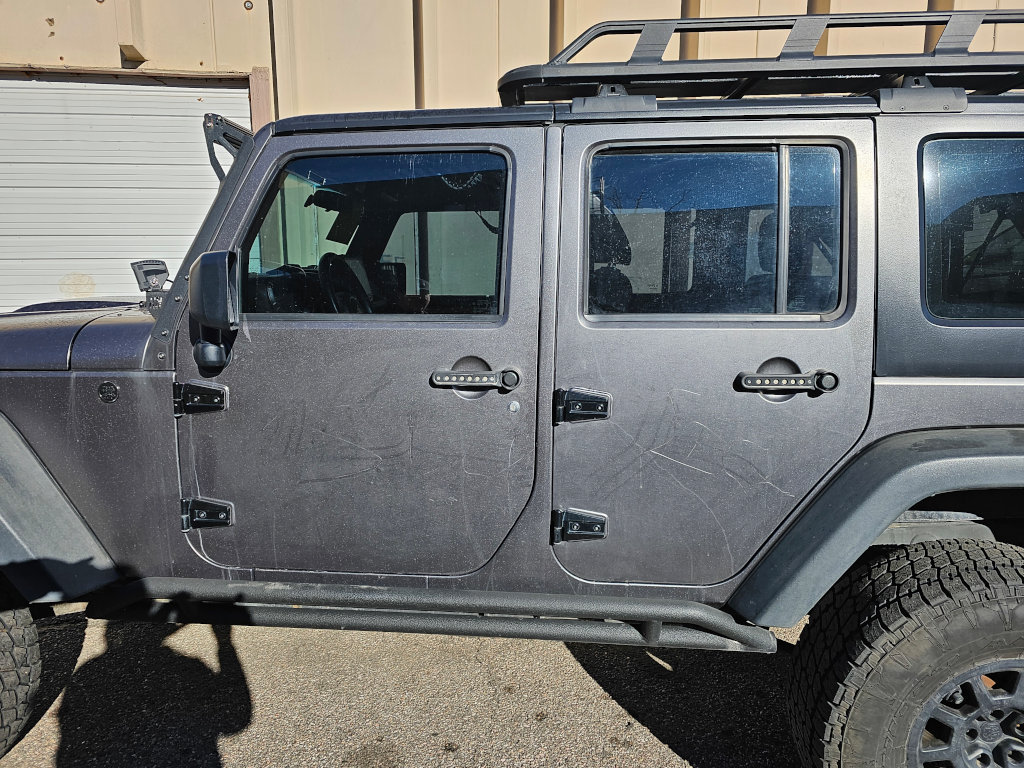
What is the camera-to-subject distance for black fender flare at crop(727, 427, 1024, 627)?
4.85 ft

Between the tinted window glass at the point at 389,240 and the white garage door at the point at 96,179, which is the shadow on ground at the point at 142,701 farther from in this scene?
the white garage door at the point at 96,179

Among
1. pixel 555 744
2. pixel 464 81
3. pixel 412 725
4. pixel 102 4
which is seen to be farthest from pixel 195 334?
pixel 102 4

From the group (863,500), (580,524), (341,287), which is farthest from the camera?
(341,287)

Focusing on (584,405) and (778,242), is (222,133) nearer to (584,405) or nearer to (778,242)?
(584,405)

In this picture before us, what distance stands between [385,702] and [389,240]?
1.64 meters

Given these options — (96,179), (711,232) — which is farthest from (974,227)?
(96,179)

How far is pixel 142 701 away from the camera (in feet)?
7.52

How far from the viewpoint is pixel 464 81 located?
5.18 m

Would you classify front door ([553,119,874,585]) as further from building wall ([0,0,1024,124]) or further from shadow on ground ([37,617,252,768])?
building wall ([0,0,1024,124])

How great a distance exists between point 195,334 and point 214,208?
39 cm

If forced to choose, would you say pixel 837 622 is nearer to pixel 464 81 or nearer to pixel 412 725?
pixel 412 725

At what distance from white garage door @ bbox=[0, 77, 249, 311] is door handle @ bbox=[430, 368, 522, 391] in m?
4.84

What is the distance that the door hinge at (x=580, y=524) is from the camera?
173cm

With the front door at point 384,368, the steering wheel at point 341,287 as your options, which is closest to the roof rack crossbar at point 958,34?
the front door at point 384,368
